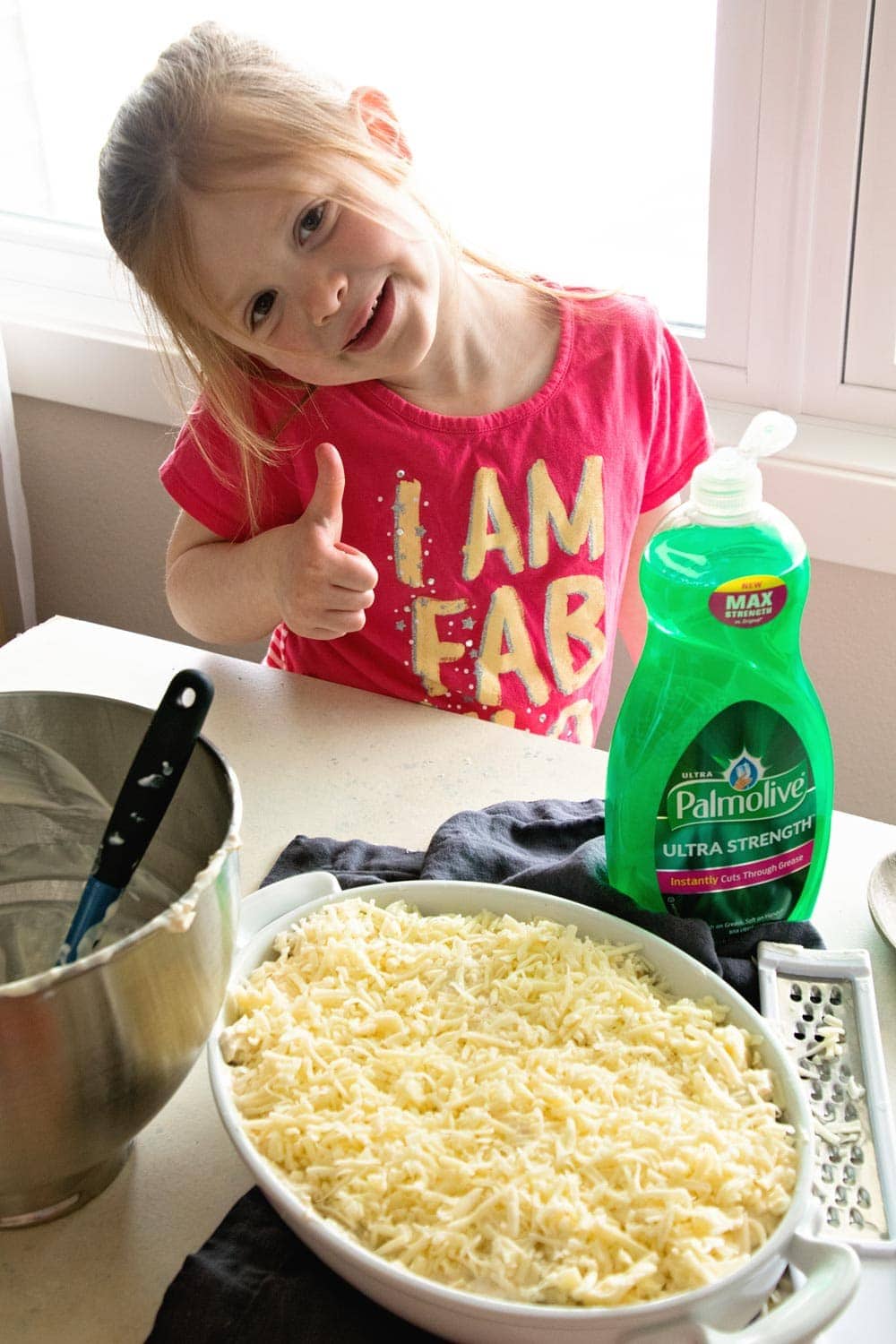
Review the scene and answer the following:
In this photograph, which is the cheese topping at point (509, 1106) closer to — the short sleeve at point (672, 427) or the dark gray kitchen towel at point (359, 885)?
the dark gray kitchen towel at point (359, 885)

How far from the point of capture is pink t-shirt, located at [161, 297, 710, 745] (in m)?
1.15

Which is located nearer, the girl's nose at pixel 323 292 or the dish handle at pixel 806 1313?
the dish handle at pixel 806 1313

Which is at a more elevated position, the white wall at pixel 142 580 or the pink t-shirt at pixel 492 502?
the pink t-shirt at pixel 492 502

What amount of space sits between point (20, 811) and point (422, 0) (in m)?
1.19

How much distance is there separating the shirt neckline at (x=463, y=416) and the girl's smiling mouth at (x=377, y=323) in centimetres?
12

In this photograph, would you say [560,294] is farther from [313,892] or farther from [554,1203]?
[554,1203]

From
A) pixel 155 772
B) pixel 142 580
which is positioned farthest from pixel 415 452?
pixel 142 580

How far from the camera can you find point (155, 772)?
1.99 ft

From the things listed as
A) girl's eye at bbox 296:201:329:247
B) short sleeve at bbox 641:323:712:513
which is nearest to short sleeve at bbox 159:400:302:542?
girl's eye at bbox 296:201:329:247

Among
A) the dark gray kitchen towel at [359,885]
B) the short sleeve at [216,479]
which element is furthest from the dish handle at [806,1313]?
the short sleeve at [216,479]

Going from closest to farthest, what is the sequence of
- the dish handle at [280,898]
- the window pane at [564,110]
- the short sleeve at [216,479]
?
1. the dish handle at [280,898]
2. the short sleeve at [216,479]
3. the window pane at [564,110]

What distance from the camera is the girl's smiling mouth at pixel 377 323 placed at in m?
1.02

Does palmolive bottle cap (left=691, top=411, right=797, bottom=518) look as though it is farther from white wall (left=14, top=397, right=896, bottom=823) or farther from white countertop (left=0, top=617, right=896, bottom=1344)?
white wall (left=14, top=397, right=896, bottom=823)

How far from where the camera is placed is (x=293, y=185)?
3.13 ft
